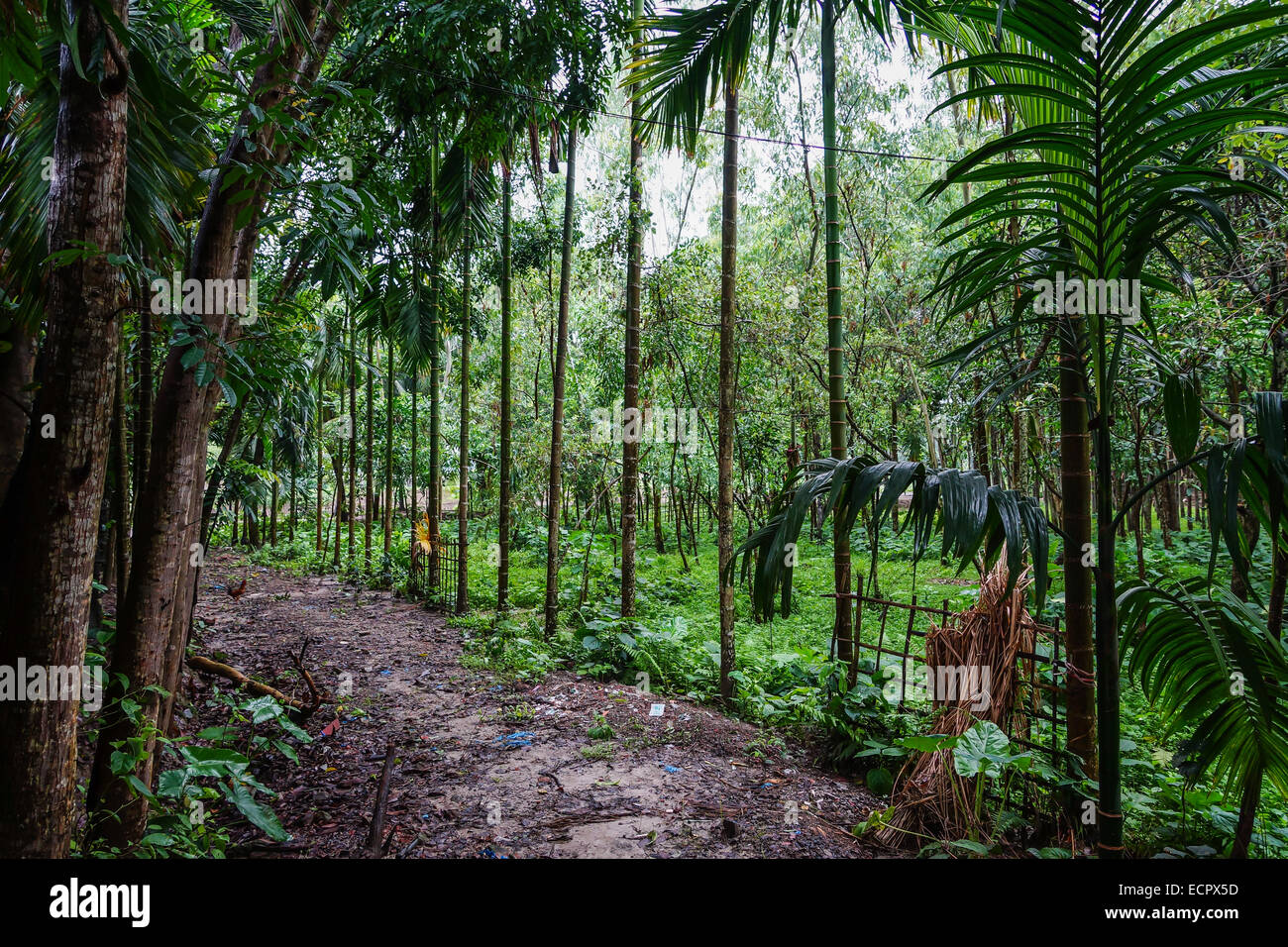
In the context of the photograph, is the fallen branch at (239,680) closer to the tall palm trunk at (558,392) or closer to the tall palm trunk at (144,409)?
the tall palm trunk at (144,409)

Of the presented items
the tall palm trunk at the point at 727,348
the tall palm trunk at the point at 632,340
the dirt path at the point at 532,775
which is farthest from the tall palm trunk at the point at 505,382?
the tall palm trunk at the point at 727,348

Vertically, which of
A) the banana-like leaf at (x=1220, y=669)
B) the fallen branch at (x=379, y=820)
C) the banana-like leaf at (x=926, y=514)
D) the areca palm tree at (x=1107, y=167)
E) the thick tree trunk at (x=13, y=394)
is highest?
the areca palm tree at (x=1107, y=167)

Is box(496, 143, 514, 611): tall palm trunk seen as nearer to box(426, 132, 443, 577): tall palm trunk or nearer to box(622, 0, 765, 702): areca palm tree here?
box(426, 132, 443, 577): tall palm trunk

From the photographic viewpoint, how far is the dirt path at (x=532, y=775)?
3342 millimetres

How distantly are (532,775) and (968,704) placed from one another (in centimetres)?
260

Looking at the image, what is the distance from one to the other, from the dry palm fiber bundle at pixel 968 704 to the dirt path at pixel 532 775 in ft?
1.05

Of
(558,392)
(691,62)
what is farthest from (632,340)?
(691,62)

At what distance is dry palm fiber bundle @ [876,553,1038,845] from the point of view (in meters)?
3.25

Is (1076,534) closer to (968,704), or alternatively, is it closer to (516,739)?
(968,704)

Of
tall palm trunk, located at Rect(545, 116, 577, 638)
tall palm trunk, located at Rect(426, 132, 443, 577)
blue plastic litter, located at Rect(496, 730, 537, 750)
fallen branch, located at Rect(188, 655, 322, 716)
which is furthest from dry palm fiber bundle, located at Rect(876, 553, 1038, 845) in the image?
tall palm trunk, located at Rect(426, 132, 443, 577)

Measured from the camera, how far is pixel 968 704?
3.32 metres

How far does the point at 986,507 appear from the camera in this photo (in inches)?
68.6

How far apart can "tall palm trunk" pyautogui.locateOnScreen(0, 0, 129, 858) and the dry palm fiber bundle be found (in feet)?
11.2

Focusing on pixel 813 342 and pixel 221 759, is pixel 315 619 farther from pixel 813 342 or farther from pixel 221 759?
pixel 813 342
